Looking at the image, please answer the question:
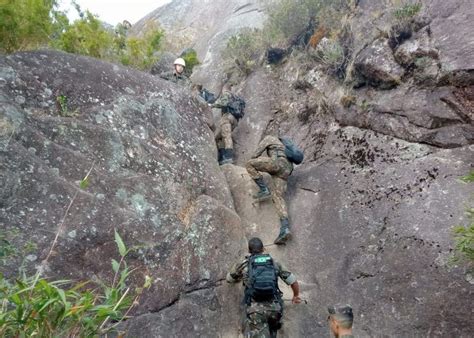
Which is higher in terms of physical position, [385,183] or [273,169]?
[273,169]

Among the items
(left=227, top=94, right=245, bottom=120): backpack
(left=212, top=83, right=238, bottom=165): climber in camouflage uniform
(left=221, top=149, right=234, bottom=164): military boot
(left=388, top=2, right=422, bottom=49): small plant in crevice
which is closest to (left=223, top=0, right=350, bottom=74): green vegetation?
(left=388, top=2, right=422, bottom=49): small plant in crevice

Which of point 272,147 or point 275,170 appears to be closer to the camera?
point 275,170

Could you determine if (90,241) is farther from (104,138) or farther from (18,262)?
(104,138)

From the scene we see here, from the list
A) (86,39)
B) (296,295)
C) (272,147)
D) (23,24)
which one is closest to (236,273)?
(296,295)

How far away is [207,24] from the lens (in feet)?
64.2

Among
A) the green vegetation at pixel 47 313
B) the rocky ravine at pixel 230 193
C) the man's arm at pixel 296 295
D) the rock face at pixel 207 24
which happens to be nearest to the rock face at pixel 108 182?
the rocky ravine at pixel 230 193

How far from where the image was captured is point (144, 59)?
10977mm

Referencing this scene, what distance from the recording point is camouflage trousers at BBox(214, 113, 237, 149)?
32.6 ft

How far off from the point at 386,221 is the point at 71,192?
4877 millimetres

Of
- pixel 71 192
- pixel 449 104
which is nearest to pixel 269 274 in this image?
pixel 71 192

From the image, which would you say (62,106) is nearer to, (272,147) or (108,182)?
(108,182)

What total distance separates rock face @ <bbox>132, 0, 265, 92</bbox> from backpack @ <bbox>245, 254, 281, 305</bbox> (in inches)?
322

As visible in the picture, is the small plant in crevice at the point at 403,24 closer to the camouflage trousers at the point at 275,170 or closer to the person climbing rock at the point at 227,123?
the camouflage trousers at the point at 275,170

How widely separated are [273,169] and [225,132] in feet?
7.64
